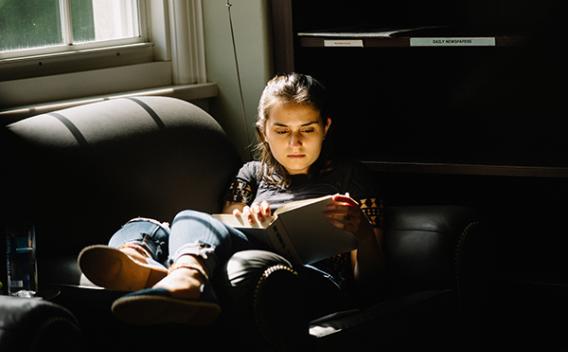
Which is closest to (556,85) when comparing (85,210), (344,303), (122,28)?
(344,303)

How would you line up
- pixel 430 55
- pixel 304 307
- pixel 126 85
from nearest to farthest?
pixel 304 307 → pixel 126 85 → pixel 430 55

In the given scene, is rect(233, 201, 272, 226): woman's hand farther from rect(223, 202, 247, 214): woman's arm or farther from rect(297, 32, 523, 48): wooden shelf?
rect(297, 32, 523, 48): wooden shelf

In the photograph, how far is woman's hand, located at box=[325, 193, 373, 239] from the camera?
6.74 ft

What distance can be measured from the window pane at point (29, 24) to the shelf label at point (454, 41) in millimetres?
1020

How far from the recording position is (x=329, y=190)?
2342mm

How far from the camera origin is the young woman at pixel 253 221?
1.75m

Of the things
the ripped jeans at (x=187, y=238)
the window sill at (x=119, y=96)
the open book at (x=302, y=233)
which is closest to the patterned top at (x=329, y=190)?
the open book at (x=302, y=233)

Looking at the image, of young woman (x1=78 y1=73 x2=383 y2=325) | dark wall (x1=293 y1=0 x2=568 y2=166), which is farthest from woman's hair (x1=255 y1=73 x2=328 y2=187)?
dark wall (x1=293 y1=0 x2=568 y2=166)

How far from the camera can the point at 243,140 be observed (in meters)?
2.85

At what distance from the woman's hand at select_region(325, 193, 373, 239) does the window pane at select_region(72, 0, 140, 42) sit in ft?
3.45

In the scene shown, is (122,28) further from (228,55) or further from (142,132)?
(142,132)

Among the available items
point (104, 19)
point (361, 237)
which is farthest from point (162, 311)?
point (104, 19)

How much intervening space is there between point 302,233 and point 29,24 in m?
1.06

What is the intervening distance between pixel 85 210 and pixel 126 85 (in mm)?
693
